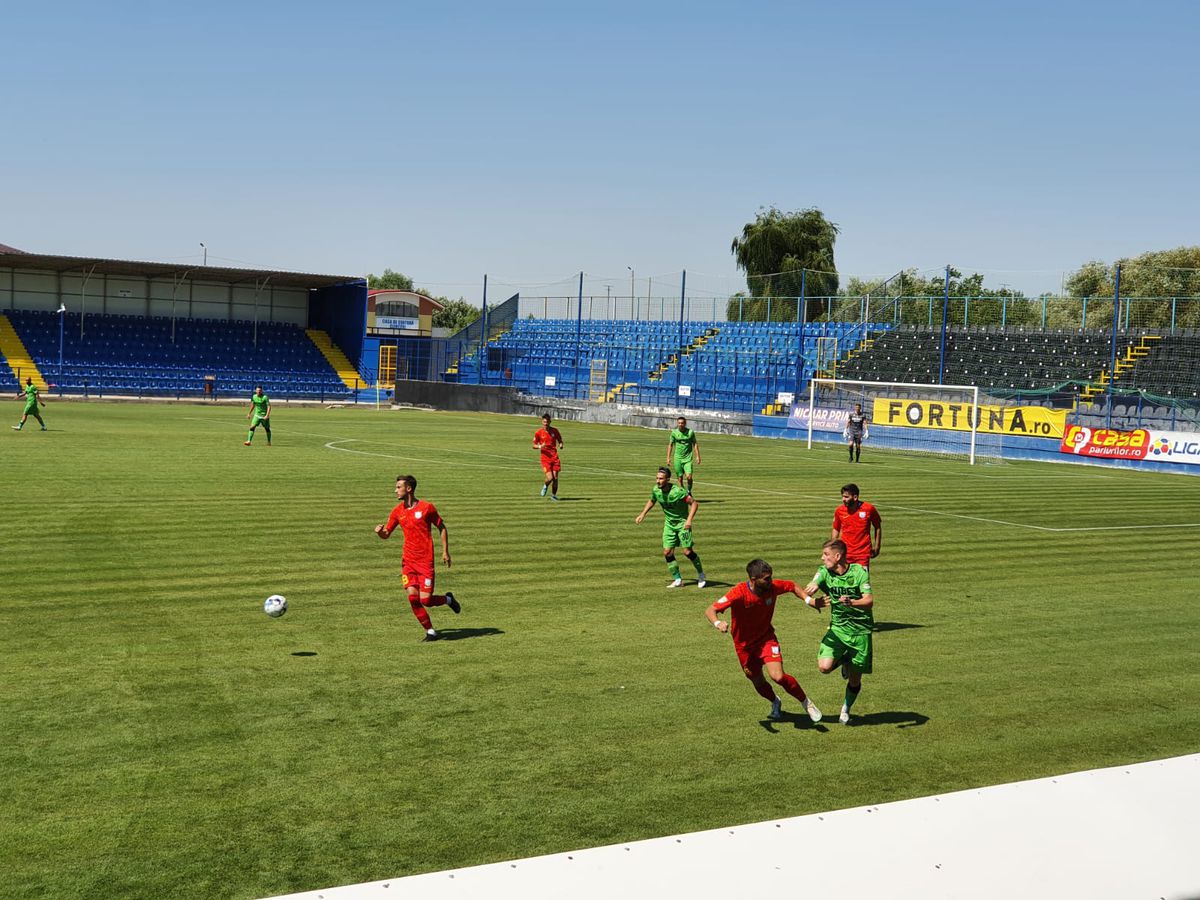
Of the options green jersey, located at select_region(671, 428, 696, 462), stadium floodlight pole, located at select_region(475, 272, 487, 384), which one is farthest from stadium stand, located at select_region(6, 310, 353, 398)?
green jersey, located at select_region(671, 428, 696, 462)

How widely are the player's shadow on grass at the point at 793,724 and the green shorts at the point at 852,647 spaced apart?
2.00 feet

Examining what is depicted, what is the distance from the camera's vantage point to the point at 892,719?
11039mm

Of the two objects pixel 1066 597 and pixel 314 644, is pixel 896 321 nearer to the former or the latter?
pixel 1066 597

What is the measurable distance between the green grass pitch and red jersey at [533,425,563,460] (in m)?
1.40

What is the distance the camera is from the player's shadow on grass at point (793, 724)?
421 inches

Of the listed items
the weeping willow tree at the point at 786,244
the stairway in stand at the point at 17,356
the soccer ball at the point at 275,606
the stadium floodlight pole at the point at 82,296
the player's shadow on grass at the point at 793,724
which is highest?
the weeping willow tree at the point at 786,244

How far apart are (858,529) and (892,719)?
13.2ft

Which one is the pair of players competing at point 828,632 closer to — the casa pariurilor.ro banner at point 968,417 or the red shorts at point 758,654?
the red shorts at point 758,654

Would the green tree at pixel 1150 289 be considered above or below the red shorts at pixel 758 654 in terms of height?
above

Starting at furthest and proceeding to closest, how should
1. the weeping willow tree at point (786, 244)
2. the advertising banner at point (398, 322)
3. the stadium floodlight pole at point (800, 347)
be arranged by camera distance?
the advertising banner at point (398, 322), the weeping willow tree at point (786, 244), the stadium floodlight pole at point (800, 347)

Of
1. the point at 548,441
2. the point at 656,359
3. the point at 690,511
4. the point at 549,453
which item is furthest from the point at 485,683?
the point at 656,359

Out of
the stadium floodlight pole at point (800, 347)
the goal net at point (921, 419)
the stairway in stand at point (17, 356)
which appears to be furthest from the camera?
the stairway in stand at point (17, 356)

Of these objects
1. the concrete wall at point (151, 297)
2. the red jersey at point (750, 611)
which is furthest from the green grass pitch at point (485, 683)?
the concrete wall at point (151, 297)

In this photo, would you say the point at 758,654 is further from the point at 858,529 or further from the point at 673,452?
the point at 673,452
